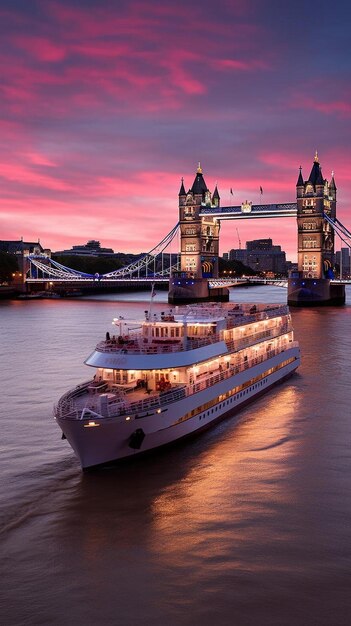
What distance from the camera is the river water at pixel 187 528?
12.2 m

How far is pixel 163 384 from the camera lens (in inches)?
860

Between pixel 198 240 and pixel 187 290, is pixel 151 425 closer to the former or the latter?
pixel 187 290

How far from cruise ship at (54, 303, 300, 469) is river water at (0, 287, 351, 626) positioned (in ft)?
2.75

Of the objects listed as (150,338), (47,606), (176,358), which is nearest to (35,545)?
(47,606)

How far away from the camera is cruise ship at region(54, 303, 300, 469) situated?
18484 mm

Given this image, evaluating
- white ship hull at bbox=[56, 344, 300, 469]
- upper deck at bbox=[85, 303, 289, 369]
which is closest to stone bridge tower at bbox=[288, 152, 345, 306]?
upper deck at bbox=[85, 303, 289, 369]

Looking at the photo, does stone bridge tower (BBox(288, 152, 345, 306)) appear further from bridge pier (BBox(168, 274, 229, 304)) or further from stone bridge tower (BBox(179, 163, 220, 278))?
stone bridge tower (BBox(179, 163, 220, 278))

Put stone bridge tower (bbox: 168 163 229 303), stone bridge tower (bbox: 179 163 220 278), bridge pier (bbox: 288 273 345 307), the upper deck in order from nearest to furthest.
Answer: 1. the upper deck
2. bridge pier (bbox: 288 273 345 307)
3. stone bridge tower (bbox: 168 163 229 303)
4. stone bridge tower (bbox: 179 163 220 278)

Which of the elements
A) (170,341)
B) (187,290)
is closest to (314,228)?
(187,290)

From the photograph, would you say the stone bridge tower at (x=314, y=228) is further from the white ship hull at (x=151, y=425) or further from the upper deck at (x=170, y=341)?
the white ship hull at (x=151, y=425)

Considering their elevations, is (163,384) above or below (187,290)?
below

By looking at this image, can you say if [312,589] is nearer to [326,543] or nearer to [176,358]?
[326,543]

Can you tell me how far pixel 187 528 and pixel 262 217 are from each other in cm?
10258

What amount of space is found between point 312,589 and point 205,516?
12.9ft
